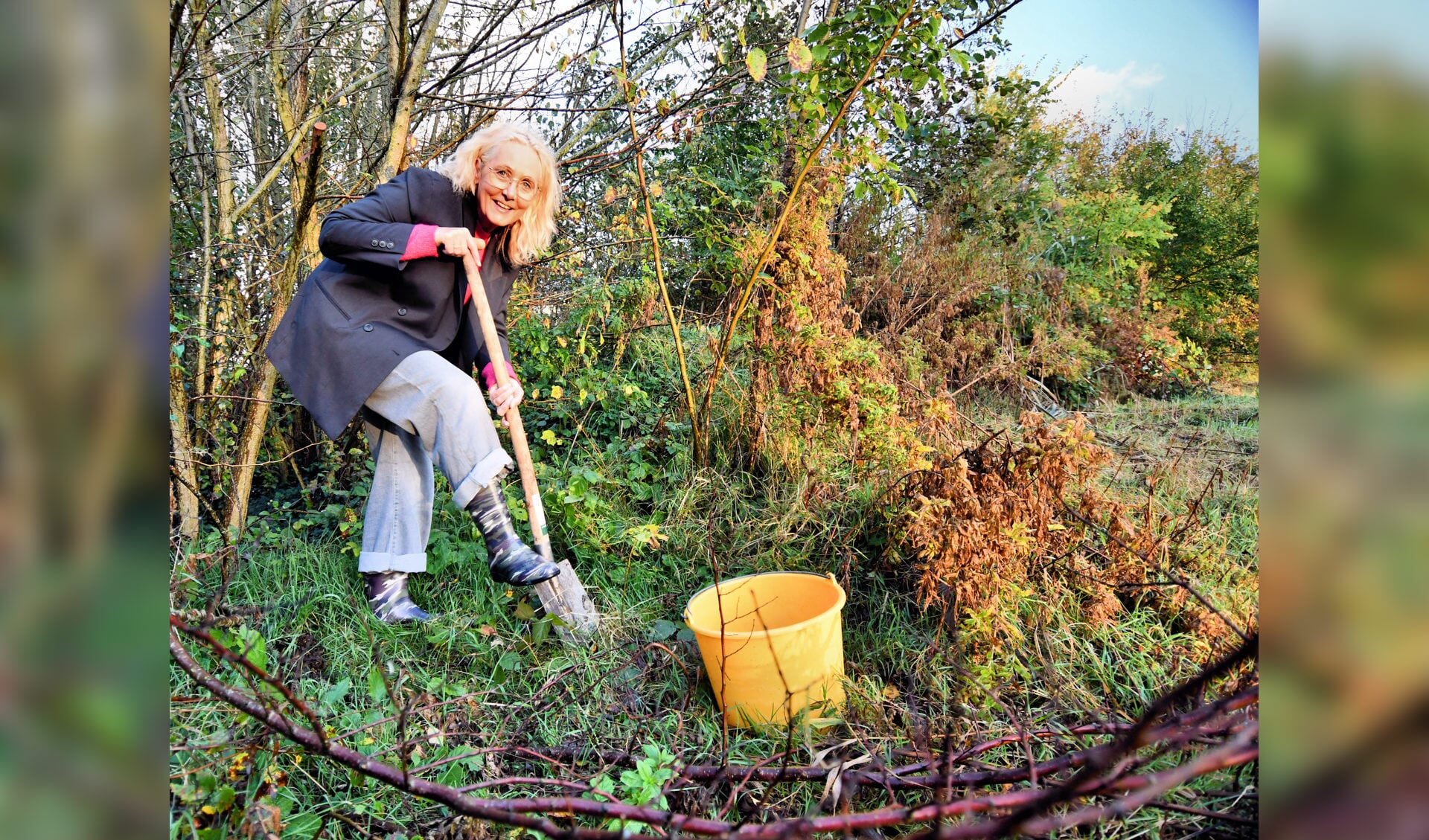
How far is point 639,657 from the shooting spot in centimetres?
266

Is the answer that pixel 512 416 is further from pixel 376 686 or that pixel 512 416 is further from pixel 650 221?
pixel 650 221

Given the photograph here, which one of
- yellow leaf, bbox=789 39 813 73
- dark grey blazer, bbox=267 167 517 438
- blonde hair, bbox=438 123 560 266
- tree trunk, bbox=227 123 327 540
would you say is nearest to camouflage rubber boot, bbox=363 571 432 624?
dark grey blazer, bbox=267 167 517 438

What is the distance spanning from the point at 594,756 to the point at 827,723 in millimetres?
681

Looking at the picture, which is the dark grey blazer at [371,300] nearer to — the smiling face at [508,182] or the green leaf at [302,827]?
the smiling face at [508,182]

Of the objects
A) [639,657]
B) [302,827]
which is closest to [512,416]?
[639,657]

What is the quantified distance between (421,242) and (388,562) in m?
1.23

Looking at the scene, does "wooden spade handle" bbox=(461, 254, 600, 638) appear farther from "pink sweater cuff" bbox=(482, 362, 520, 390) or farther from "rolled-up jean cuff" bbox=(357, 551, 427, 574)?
"rolled-up jean cuff" bbox=(357, 551, 427, 574)

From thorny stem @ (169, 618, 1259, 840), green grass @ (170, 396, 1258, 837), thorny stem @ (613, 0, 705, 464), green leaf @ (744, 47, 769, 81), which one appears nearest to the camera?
thorny stem @ (169, 618, 1259, 840)

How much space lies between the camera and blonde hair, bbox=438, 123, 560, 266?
9.61 ft

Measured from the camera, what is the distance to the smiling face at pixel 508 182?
114 inches

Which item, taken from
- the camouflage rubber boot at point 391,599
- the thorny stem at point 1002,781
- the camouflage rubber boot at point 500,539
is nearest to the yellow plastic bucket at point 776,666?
the camouflage rubber boot at point 500,539
